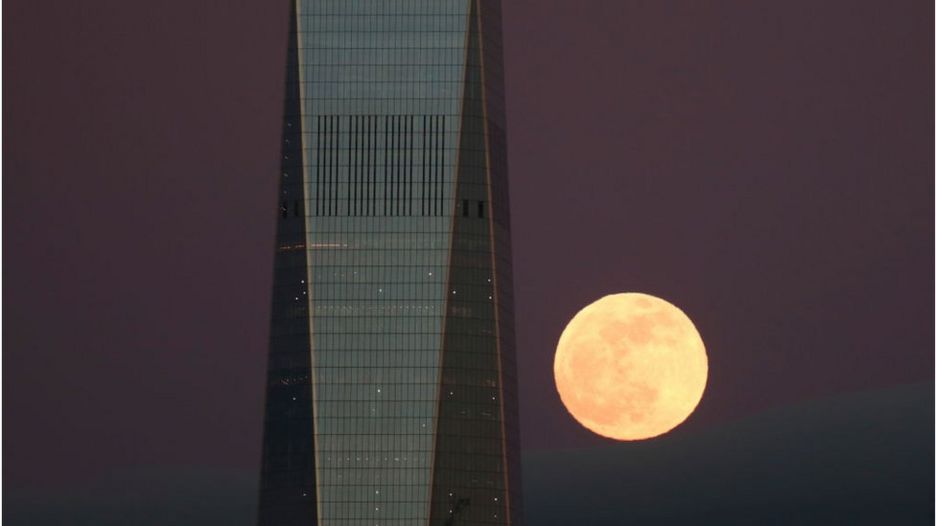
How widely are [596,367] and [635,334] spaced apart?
4.40 metres

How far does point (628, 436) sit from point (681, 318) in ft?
35.9

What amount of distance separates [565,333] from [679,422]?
519 inches

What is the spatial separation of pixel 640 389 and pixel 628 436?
4.56 m

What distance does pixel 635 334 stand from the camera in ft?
615

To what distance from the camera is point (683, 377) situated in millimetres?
187250

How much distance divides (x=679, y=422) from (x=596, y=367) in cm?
852

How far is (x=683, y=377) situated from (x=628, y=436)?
7.04 meters

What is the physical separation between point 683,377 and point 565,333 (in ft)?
42.0

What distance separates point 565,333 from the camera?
640 feet

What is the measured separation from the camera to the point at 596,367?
189m

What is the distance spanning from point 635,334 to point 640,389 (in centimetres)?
461

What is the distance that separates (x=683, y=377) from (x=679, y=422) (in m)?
4.52

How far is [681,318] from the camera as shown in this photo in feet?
623

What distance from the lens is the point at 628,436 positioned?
18925 centimetres
